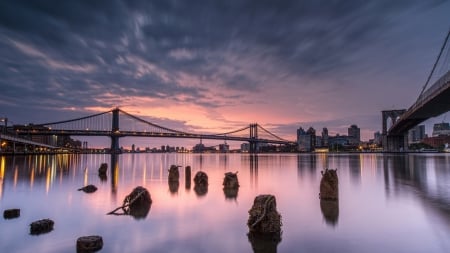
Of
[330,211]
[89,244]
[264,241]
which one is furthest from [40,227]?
[330,211]

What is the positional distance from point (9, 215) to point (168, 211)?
5.59m

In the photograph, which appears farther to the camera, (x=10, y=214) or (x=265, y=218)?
(x=10, y=214)

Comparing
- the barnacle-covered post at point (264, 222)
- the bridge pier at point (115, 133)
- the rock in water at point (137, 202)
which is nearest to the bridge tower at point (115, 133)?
the bridge pier at point (115, 133)

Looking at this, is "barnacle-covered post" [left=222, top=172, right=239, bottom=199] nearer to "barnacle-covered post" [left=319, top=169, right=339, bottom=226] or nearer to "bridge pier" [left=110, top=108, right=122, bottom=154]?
"barnacle-covered post" [left=319, top=169, right=339, bottom=226]

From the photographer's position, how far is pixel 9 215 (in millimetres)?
11672

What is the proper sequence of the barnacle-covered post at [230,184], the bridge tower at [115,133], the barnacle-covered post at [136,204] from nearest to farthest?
1. the barnacle-covered post at [136,204]
2. the barnacle-covered post at [230,184]
3. the bridge tower at [115,133]

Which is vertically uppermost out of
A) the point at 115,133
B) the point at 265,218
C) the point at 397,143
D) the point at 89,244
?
the point at 115,133

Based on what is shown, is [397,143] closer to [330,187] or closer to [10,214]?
[330,187]

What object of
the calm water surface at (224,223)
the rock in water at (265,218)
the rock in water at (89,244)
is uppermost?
the rock in water at (265,218)

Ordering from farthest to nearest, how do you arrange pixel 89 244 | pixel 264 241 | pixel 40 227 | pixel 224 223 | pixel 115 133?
1. pixel 115 133
2. pixel 224 223
3. pixel 40 227
4. pixel 264 241
5. pixel 89 244

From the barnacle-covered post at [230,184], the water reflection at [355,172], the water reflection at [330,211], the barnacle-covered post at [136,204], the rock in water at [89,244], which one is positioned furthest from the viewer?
the water reflection at [355,172]

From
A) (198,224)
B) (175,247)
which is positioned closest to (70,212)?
(198,224)

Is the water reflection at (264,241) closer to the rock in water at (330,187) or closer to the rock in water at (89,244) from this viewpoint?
the rock in water at (89,244)

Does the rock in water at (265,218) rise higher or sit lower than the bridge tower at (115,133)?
lower
